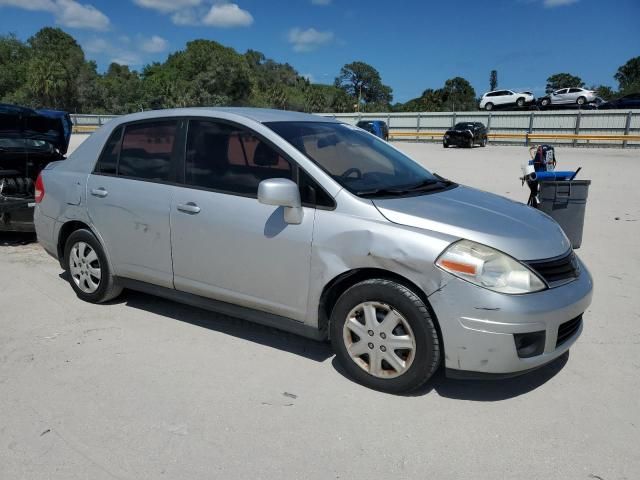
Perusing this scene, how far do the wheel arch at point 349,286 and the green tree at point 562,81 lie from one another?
93617mm

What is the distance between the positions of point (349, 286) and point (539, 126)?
120ft

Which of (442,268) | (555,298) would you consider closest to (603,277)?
(555,298)

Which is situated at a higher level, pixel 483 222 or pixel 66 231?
pixel 483 222

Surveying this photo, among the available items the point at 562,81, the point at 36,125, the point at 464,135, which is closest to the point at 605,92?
the point at 562,81

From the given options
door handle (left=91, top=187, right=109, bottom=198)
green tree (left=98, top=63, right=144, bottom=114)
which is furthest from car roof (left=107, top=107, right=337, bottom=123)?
green tree (left=98, top=63, right=144, bottom=114)

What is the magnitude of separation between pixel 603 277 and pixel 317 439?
424 centimetres

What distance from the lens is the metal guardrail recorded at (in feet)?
105

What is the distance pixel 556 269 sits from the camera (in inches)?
122

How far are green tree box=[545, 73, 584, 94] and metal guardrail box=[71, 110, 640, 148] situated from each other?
5515 cm

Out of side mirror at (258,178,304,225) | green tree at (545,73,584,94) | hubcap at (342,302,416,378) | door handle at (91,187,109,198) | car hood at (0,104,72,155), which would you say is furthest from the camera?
Answer: green tree at (545,73,584,94)

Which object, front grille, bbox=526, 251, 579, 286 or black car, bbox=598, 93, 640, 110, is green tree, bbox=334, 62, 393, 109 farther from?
Result: front grille, bbox=526, 251, 579, 286

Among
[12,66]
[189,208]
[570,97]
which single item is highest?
[12,66]

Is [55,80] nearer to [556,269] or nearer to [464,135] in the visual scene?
[464,135]

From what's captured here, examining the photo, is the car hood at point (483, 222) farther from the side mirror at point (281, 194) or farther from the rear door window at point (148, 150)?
the rear door window at point (148, 150)
